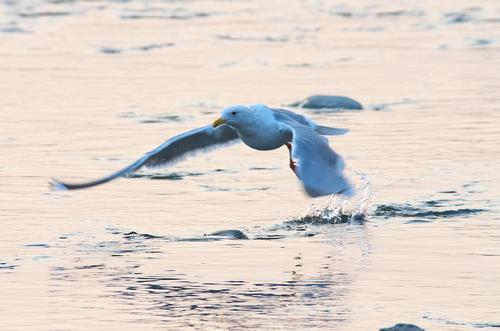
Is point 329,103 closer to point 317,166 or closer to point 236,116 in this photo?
point 236,116

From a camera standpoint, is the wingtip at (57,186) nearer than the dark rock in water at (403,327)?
No

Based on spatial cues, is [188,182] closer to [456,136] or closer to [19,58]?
[456,136]

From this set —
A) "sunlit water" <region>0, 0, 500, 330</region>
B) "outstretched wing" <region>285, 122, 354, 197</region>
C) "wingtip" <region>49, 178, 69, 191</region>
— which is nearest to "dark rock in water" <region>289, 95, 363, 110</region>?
"sunlit water" <region>0, 0, 500, 330</region>

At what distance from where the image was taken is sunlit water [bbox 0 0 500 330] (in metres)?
9.08

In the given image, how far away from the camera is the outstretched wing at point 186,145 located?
37.7 feet

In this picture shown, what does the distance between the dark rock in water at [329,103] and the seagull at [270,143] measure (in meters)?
4.57

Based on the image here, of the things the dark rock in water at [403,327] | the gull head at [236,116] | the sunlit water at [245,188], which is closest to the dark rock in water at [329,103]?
the sunlit water at [245,188]

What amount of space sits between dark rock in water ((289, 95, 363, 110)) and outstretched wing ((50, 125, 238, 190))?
15.1 feet

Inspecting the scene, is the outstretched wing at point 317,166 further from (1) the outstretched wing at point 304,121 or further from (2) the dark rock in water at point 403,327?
(2) the dark rock in water at point 403,327

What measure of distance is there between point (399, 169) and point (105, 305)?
16.1 ft

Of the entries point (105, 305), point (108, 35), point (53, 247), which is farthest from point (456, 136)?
point (108, 35)

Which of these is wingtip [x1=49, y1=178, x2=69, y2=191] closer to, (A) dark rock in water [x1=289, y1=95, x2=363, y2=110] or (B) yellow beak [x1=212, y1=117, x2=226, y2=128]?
(B) yellow beak [x1=212, y1=117, x2=226, y2=128]

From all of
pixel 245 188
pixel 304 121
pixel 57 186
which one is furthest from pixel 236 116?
pixel 245 188

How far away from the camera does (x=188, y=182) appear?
42.8 ft
